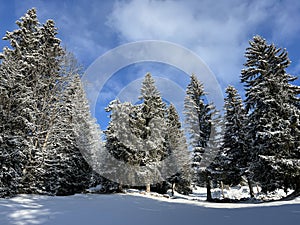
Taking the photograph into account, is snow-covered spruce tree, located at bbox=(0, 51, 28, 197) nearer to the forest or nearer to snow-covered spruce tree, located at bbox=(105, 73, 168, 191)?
the forest

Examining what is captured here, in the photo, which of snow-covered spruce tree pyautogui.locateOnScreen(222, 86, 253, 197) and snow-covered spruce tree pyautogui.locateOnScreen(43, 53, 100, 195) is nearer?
snow-covered spruce tree pyautogui.locateOnScreen(43, 53, 100, 195)

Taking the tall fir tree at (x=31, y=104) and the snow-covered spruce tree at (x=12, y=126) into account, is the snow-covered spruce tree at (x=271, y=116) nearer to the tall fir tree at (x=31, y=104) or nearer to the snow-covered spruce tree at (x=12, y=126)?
the tall fir tree at (x=31, y=104)

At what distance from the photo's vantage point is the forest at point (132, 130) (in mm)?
11688

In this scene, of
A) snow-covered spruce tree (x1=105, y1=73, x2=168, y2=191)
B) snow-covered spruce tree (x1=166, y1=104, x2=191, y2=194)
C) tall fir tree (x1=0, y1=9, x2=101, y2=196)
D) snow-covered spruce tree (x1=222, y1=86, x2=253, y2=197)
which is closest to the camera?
tall fir tree (x1=0, y1=9, x2=101, y2=196)

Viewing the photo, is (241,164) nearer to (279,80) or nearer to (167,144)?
(167,144)

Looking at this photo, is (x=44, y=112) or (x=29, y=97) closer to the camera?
(x=29, y=97)

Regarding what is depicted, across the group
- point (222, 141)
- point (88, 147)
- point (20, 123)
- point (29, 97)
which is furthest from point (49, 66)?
point (222, 141)

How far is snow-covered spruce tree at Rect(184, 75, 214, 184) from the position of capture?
21406mm

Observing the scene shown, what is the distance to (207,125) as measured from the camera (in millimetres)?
22688

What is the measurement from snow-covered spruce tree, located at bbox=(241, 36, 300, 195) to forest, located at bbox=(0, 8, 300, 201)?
2.6 inches

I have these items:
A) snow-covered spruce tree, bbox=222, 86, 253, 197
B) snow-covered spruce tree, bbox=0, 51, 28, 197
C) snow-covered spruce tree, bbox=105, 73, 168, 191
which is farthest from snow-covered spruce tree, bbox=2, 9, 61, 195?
snow-covered spruce tree, bbox=222, 86, 253, 197

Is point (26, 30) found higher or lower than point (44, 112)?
higher

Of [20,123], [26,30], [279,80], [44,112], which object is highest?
[26,30]

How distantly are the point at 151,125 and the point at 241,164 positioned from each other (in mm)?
9953
